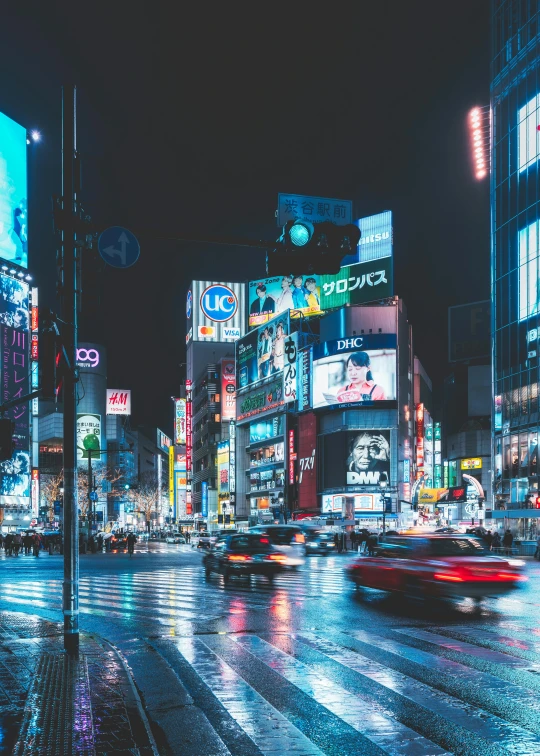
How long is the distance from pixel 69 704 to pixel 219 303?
156 meters

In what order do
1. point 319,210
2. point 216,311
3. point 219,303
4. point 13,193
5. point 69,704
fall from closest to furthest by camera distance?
point 69,704 → point 319,210 → point 13,193 → point 219,303 → point 216,311

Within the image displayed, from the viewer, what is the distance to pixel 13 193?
108 metres

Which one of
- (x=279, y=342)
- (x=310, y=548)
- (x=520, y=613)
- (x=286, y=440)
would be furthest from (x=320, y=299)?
(x=520, y=613)

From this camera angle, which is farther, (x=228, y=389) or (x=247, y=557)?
(x=228, y=389)

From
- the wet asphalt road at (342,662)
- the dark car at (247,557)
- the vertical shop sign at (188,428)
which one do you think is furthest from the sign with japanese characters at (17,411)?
the wet asphalt road at (342,662)

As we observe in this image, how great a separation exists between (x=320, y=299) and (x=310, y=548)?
2469 inches

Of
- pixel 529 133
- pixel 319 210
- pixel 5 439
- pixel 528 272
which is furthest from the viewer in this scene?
pixel 529 133

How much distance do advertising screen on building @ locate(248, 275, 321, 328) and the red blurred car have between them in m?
92.3

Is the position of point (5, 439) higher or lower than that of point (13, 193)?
lower

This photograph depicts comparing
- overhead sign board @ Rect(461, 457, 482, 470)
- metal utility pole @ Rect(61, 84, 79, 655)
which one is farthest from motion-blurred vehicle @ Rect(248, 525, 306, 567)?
overhead sign board @ Rect(461, 457, 482, 470)

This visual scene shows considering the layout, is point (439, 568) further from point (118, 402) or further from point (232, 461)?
point (118, 402)

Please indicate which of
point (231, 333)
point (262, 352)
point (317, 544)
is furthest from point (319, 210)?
point (231, 333)

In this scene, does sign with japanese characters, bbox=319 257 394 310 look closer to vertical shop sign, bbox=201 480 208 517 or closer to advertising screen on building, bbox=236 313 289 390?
advertising screen on building, bbox=236 313 289 390

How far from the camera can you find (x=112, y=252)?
1102cm
